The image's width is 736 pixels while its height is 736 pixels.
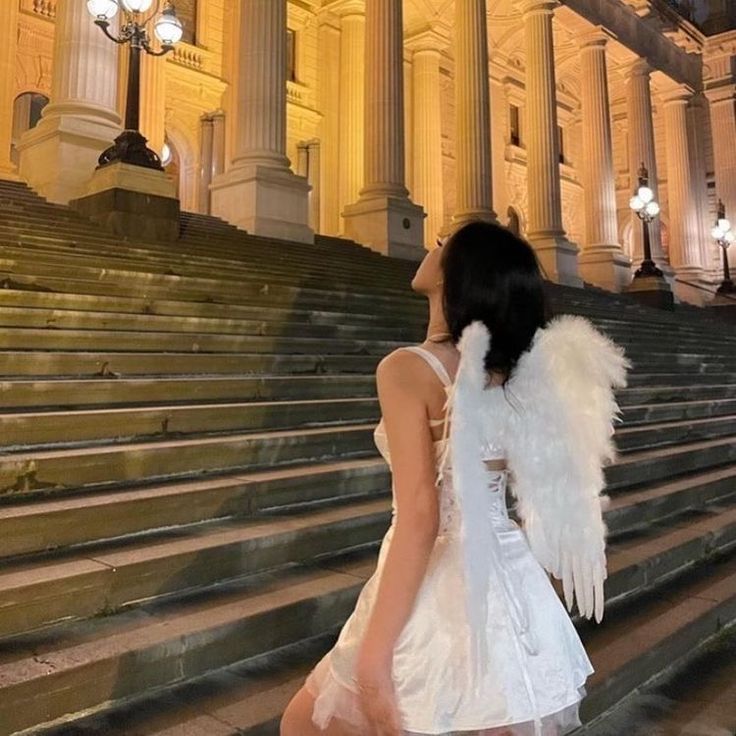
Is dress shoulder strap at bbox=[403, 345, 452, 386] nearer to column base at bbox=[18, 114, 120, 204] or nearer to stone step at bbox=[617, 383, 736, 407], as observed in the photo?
stone step at bbox=[617, 383, 736, 407]

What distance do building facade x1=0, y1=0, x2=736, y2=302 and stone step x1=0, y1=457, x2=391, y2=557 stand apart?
5.09m

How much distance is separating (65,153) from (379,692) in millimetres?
11441

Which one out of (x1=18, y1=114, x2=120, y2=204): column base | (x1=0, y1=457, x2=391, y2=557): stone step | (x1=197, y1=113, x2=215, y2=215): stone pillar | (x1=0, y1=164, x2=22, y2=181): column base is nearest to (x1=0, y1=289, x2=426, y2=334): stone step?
(x1=0, y1=457, x2=391, y2=557): stone step

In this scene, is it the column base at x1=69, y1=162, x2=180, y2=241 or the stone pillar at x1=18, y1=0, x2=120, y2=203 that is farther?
the stone pillar at x1=18, y1=0, x2=120, y2=203

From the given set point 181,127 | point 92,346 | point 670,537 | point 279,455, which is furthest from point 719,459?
point 181,127

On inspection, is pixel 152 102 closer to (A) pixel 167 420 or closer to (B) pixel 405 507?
(A) pixel 167 420

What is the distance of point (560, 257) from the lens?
19.9m

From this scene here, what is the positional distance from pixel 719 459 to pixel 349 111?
1748cm

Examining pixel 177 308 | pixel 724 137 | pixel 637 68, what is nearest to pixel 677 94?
pixel 724 137

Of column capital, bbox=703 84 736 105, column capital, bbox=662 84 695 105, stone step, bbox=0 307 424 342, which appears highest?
column capital, bbox=703 84 736 105

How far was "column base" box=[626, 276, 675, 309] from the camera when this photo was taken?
65.2 ft

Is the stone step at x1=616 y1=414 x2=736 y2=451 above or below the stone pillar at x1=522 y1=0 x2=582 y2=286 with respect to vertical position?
below

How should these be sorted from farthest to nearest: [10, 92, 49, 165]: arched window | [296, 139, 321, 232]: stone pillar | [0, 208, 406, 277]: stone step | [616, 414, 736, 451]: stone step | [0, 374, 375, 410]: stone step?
[296, 139, 321, 232]: stone pillar < [10, 92, 49, 165]: arched window < [0, 208, 406, 277]: stone step < [616, 414, 736, 451]: stone step < [0, 374, 375, 410]: stone step

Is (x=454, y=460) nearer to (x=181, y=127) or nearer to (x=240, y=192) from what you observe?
(x=240, y=192)
